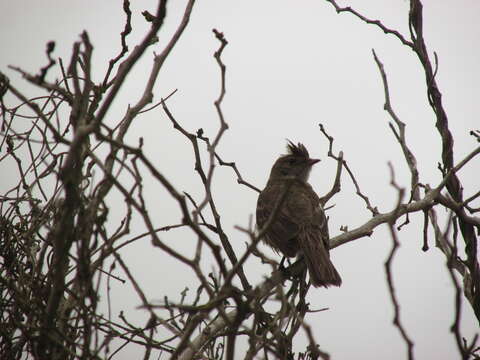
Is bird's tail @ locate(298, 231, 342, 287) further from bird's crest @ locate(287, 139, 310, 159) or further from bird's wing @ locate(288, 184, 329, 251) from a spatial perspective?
bird's crest @ locate(287, 139, 310, 159)

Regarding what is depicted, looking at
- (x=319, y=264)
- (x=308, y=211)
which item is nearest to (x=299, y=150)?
(x=308, y=211)

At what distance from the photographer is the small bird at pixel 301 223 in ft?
17.2

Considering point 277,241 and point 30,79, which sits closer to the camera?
point 30,79

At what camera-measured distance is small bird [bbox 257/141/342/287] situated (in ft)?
17.2

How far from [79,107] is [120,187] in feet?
2.07

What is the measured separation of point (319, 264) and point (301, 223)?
838 millimetres

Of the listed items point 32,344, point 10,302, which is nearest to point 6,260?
point 10,302

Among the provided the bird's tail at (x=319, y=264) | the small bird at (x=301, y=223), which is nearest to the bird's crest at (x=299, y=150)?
the small bird at (x=301, y=223)

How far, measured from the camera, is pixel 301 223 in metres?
6.02

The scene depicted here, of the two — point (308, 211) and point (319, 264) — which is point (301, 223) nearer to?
point (308, 211)

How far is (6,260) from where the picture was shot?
3.56m

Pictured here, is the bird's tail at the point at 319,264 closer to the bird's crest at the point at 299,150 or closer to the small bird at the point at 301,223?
the small bird at the point at 301,223

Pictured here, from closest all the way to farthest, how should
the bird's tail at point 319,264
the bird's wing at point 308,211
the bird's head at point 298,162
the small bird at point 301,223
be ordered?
the bird's tail at point 319,264
the small bird at point 301,223
the bird's wing at point 308,211
the bird's head at point 298,162

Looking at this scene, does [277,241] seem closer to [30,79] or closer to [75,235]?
[75,235]
